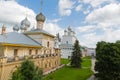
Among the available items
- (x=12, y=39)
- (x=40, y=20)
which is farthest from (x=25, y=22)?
(x=12, y=39)

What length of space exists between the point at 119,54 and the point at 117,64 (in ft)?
6.77

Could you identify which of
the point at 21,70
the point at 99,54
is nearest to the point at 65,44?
the point at 99,54

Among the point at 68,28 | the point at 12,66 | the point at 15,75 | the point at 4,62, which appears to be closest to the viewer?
the point at 15,75

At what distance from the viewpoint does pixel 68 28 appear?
91938 mm

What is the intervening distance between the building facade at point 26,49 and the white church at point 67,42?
3788cm

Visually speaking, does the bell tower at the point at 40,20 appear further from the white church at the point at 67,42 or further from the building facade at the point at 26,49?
the white church at the point at 67,42

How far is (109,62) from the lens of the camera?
112 feet

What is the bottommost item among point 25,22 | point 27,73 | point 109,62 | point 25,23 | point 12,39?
point 27,73

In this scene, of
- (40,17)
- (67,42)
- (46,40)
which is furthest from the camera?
(67,42)

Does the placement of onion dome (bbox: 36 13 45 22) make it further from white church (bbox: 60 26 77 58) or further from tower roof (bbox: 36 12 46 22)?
white church (bbox: 60 26 77 58)

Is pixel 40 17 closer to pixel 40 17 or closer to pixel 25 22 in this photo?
pixel 40 17

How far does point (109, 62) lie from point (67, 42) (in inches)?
2312

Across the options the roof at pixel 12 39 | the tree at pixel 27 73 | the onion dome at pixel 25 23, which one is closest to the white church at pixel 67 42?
the onion dome at pixel 25 23

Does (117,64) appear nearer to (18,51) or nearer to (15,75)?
(18,51)
